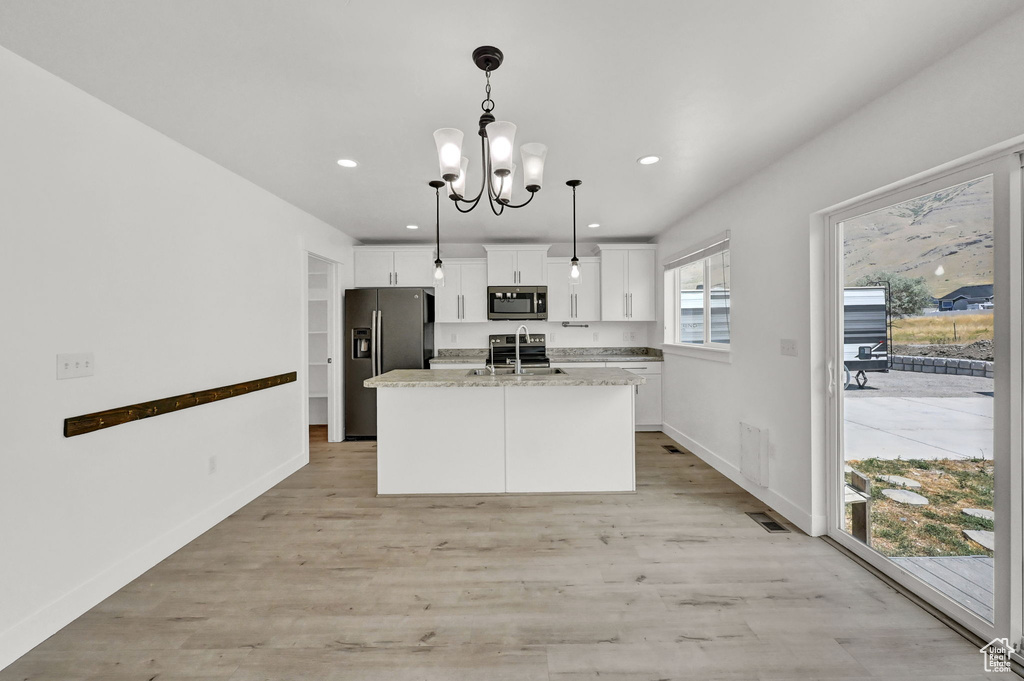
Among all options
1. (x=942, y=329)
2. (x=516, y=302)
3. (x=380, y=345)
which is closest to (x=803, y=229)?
(x=942, y=329)

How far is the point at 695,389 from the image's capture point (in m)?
4.33

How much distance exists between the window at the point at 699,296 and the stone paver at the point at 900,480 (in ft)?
5.37

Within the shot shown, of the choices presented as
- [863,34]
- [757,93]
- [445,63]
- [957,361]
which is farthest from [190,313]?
[957,361]

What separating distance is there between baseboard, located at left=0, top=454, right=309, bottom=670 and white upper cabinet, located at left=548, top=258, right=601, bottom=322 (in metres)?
3.70

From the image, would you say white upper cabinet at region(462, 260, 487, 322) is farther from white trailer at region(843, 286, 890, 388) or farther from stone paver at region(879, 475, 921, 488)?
stone paver at region(879, 475, 921, 488)

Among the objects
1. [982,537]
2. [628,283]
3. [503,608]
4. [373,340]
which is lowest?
[503,608]

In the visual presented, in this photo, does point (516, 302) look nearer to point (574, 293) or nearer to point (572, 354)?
point (574, 293)

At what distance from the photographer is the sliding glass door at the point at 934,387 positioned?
169 centimetres

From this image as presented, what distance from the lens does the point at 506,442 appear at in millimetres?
3361

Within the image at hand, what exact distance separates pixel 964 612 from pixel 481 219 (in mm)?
4101

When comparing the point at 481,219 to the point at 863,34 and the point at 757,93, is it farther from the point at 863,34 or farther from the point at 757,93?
the point at 863,34

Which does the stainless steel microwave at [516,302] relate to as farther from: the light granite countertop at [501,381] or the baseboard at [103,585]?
the baseboard at [103,585]

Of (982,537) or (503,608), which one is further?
(503,608)

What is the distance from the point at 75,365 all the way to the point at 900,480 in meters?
3.91
